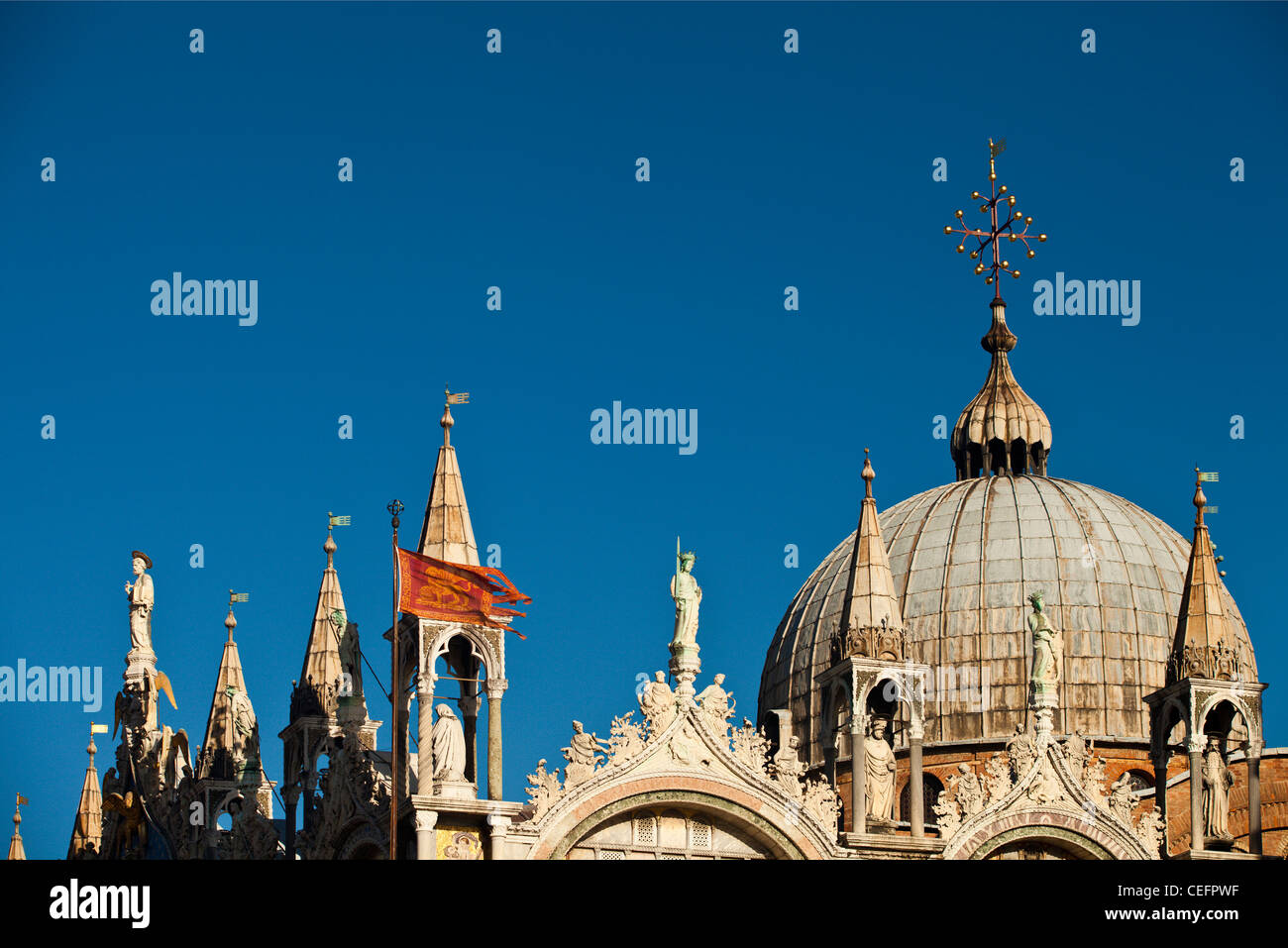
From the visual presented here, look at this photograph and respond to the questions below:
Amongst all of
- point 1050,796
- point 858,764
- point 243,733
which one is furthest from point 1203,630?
point 243,733

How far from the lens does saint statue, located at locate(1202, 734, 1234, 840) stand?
5025 cm

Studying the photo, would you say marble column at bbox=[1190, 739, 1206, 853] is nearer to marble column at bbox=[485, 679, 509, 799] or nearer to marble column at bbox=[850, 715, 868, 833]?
marble column at bbox=[850, 715, 868, 833]

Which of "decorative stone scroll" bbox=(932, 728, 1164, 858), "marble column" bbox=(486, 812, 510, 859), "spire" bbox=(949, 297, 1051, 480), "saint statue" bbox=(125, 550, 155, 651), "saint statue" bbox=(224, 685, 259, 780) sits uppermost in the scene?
"spire" bbox=(949, 297, 1051, 480)

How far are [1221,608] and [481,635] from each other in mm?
16753

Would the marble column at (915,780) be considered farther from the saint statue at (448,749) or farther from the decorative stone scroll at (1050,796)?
the saint statue at (448,749)

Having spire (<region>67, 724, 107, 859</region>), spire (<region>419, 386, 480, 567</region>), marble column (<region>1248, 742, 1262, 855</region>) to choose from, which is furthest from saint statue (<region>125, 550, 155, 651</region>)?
marble column (<region>1248, 742, 1262, 855</region>)

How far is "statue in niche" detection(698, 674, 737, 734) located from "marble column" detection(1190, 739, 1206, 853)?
10509 millimetres

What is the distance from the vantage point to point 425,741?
43.4 meters

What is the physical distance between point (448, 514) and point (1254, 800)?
17.9 metres
